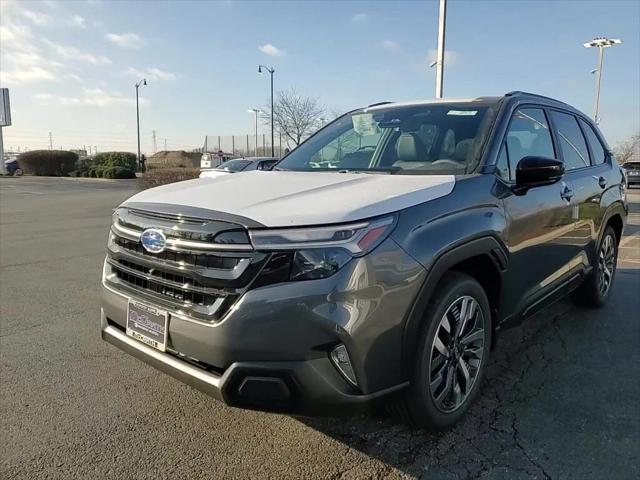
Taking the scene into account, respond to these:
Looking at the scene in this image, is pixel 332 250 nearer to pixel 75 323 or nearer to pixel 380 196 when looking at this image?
pixel 380 196

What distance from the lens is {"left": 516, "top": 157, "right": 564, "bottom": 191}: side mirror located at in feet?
9.52

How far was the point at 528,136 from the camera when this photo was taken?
3.49 m

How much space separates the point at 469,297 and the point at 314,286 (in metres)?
1.07

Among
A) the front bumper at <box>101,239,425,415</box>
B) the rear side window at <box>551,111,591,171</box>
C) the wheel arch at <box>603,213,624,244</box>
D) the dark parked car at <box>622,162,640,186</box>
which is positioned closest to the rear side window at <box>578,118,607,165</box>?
the rear side window at <box>551,111,591,171</box>

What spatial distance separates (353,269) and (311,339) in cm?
33

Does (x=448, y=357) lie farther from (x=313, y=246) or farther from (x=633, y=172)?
(x=633, y=172)

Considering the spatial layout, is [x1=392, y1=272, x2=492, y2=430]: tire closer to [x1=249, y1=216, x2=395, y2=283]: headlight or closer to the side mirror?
[x1=249, y1=216, x2=395, y2=283]: headlight

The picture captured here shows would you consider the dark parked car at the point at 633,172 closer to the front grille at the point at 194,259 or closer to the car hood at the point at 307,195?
the car hood at the point at 307,195

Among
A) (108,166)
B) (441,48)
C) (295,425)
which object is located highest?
(441,48)

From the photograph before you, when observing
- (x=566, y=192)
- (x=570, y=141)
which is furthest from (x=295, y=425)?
(x=570, y=141)

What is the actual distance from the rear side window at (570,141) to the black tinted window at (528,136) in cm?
25

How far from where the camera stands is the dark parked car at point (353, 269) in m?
2.03

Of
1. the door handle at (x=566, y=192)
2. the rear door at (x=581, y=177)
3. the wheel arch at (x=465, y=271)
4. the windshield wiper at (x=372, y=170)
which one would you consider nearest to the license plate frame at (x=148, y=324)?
the wheel arch at (x=465, y=271)

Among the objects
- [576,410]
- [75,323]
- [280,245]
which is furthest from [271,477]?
[75,323]
